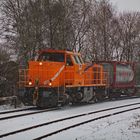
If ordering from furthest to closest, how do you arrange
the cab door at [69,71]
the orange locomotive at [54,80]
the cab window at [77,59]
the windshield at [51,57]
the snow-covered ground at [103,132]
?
the cab window at [77,59] < the windshield at [51,57] < the cab door at [69,71] < the orange locomotive at [54,80] < the snow-covered ground at [103,132]

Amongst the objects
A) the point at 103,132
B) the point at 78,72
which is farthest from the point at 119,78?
the point at 103,132

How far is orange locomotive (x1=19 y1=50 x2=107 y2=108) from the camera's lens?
65.4 ft

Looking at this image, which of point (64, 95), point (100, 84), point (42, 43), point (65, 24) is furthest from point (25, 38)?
point (64, 95)

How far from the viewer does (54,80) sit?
20.2 m

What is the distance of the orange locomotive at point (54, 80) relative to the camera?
1992cm

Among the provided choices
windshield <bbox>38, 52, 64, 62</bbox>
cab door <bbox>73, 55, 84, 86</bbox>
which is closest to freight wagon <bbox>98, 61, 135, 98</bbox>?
cab door <bbox>73, 55, 84, 86</bbox>

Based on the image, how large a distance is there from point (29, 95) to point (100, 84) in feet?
20.0

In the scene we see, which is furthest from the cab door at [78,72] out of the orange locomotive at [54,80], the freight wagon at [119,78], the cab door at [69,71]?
the freight wagon at [119,78]

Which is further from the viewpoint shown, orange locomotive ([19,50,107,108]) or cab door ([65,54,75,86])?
cab door ([65,54,75,86])

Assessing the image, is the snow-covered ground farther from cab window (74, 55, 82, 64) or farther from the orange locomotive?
cab window (74, 55, 82, 64)

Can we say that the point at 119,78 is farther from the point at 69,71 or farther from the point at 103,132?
the point at 103,132

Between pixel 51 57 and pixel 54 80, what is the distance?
72.0 inches

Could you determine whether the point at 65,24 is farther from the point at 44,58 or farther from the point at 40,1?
the point at 44,58

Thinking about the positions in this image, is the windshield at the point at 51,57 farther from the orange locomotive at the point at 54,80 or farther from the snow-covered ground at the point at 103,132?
the snow-covered ground at the point at 103,132
